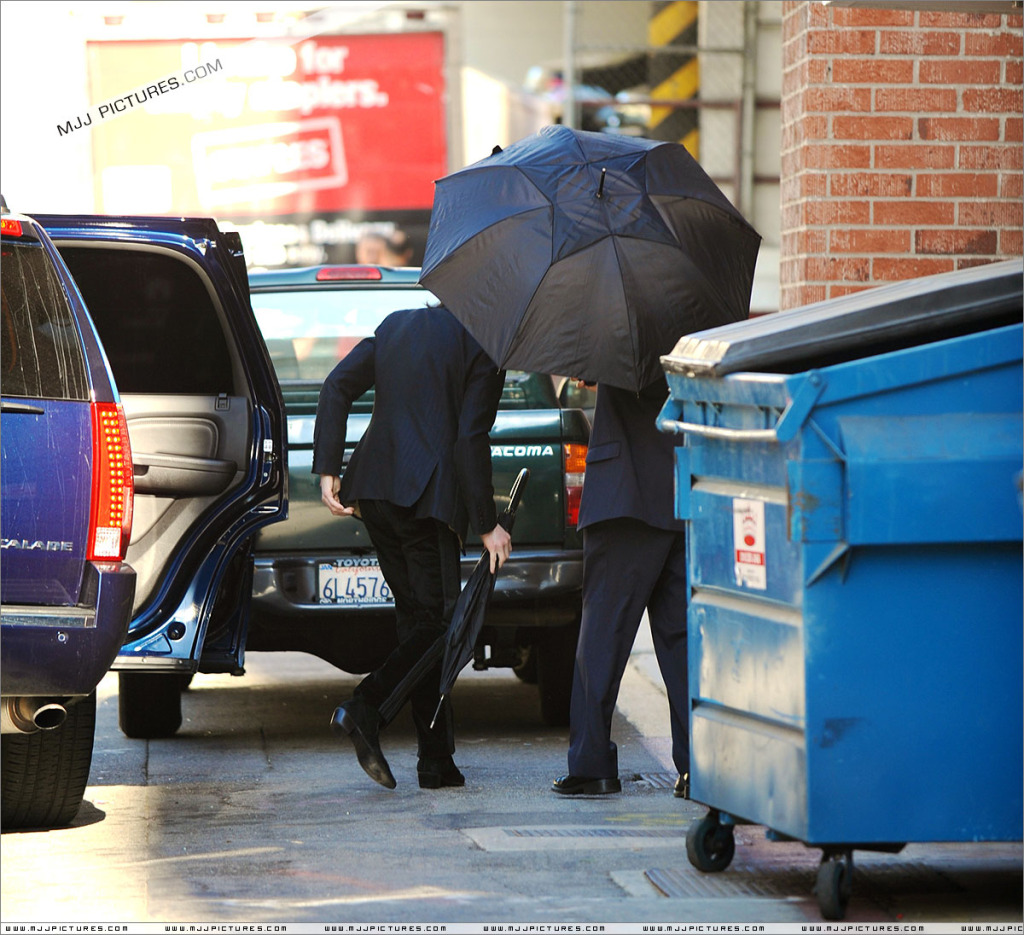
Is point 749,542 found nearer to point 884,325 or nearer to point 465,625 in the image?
point 884,325

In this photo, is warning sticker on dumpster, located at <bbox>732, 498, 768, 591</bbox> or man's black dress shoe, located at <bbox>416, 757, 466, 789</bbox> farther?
man's black dress shoe, located at <bbox>416, 757, 466, 789</bbox>

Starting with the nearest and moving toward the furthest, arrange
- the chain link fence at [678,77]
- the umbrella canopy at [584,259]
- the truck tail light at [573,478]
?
the umbrella canopy at [584,259] → the truck tail light at [573,478] → the chain link fence at [678,77]

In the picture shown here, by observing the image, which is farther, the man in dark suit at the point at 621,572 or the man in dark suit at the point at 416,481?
the man in dark suit at the point at 416,481

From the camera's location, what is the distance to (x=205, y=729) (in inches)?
303

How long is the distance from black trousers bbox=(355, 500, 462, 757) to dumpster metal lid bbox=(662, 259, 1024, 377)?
173 centimetres

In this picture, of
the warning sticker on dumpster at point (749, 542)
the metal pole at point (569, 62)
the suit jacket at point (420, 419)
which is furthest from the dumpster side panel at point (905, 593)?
the metal pole at point (569, 62)

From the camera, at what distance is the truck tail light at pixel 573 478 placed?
695cm

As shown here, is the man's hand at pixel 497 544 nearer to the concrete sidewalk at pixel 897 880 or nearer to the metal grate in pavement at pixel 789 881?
the concrete sidewalk at pixel 897 880

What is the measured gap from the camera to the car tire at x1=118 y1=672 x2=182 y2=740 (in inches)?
290

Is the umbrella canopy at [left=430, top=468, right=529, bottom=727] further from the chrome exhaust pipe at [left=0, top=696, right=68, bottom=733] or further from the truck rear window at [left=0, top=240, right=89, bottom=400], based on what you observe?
the truck rear window at [left=0, top=240, right=89, bottom=400]

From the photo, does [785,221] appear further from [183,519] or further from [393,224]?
[393,224]

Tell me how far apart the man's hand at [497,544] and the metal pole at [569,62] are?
28.1 ft

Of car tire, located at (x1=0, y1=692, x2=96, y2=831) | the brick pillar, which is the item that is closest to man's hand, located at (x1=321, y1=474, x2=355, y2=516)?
car tire, located at (x1=0, y1=692, x2=96, y2=831)

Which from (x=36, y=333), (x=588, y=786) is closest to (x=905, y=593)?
(x=588, y=786)
